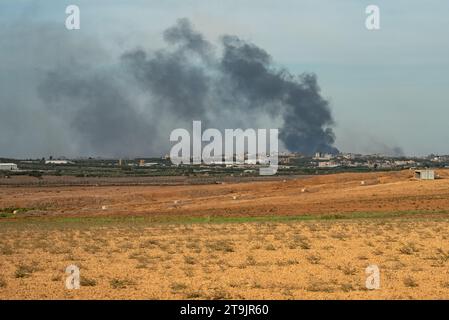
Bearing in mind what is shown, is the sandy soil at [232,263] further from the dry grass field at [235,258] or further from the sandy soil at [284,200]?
the sandy soil at [284,200]

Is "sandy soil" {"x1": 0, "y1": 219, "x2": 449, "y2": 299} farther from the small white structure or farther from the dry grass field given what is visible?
the small white structure

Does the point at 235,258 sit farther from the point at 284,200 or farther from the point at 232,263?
the point at 284,200

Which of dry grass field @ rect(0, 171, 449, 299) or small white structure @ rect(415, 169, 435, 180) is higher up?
small white structure @ rect(415, 169, 435, 180)

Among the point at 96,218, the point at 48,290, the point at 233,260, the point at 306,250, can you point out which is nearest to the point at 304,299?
the point at 48,290

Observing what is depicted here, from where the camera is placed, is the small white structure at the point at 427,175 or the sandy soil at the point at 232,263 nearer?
the sandy soil at the point at 232,263

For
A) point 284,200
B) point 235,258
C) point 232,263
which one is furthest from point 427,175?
point 232,263

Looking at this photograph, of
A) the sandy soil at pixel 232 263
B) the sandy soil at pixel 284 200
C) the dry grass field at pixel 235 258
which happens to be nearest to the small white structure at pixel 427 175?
the sandy soil at pixel 284 200

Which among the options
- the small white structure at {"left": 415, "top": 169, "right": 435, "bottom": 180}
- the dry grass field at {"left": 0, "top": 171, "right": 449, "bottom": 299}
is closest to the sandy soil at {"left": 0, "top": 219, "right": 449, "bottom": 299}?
the dry grass field at {"left": 0, "top": 171, "right": 449, "bottom": 299}

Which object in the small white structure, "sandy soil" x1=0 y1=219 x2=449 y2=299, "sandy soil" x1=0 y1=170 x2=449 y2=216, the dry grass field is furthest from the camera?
the small white structure

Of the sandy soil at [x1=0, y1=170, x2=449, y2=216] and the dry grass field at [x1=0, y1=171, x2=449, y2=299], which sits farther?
the sandy soil at [x1=0, y1=170, x2=449, y2=216]

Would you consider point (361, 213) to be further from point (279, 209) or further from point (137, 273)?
point (137, 273)

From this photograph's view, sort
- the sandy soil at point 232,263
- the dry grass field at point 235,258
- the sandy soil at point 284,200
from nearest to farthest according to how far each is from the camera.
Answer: the sandy soil at point 232,263, the dry grass field at point 235,258, the sandy soil at point 284,200

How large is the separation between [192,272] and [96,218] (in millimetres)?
35893

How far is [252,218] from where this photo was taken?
2051 inches
